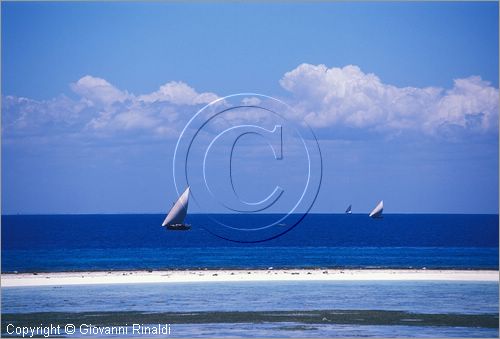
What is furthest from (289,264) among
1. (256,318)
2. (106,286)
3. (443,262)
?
(256,318)

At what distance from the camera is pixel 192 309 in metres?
41.2

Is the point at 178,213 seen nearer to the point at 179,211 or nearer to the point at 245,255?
the point at 179,211

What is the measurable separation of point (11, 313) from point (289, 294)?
1580 centimetres

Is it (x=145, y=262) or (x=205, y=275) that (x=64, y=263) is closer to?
(x=145, y=262)

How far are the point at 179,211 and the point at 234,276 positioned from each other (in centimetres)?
5623
